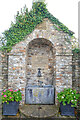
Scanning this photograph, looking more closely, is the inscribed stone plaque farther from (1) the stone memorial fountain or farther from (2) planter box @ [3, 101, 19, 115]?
(2) planter box @ [3, 101, 19, 115]

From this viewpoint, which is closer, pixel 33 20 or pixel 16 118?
pixel 16 118

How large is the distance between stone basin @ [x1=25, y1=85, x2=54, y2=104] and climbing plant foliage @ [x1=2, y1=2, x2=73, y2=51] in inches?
83.6

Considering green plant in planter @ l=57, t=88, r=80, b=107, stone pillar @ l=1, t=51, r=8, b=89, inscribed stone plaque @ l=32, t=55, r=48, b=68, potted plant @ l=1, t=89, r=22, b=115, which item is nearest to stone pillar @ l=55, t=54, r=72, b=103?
green plant in planter @ l=57, t=88, r=80, b=107

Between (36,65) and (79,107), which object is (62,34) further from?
(79,107)

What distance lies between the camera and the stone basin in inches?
165

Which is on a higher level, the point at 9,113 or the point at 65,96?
the point at 65,96

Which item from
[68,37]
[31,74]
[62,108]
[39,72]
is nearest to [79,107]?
[62,108]

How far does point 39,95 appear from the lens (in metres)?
4.21

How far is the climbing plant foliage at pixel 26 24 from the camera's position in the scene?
13.1 ft

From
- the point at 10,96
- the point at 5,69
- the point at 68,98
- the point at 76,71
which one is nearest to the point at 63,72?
the point at 76,71

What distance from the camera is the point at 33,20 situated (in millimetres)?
4016

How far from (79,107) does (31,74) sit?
2.57 metres

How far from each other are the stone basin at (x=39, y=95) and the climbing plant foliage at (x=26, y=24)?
2125 millimetres

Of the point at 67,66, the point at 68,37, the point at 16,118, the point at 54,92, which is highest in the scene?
the point at 68,37
